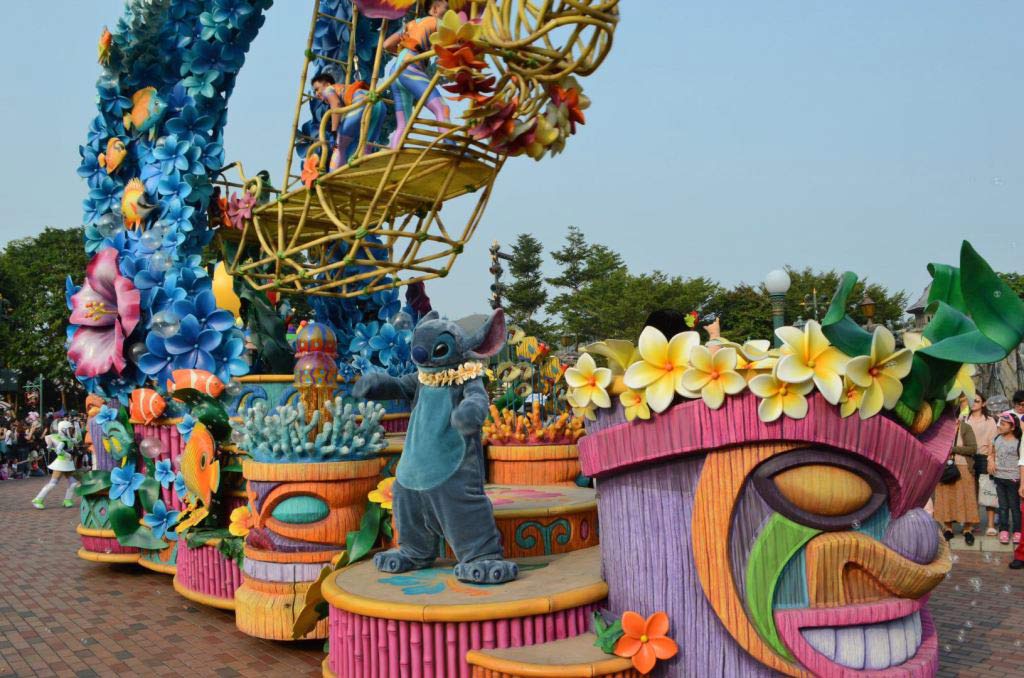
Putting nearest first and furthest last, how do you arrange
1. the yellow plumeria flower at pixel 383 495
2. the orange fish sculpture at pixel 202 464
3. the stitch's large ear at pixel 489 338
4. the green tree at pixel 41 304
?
1. the stitch's large ear at pixel 489 338
2. the yellow plumeria flower at pixel 383 495
3. the orange fish sculpture at pixel 202 464
4. the green tree at pixel 41 304

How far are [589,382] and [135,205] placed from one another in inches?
214

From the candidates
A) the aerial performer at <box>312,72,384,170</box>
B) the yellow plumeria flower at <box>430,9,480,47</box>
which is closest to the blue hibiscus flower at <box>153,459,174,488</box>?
the aerial performer at <box>312,72,384,170</box>

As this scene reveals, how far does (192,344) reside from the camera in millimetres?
6832

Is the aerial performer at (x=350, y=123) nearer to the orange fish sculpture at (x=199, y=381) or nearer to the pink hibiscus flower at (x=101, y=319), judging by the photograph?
the orange fish sculpture at (x=199, y=381)

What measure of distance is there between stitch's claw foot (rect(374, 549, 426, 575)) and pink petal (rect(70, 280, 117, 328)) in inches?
178

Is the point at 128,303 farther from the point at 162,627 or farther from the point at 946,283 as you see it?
the point at 946,283

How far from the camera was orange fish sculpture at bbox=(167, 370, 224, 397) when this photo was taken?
665 centimetres

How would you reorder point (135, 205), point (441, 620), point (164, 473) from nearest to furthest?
point (441, 620) < point (164, 473) < point (135, 205)

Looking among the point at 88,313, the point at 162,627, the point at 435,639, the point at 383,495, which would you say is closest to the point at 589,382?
the point at 435,639

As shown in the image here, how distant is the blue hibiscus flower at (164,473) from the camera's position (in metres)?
7.16

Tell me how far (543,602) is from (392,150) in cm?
303

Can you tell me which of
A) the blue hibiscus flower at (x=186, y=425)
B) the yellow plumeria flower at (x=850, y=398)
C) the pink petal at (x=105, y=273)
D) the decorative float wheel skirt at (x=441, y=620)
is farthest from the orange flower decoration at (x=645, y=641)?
the pink petal at (x=105, y=273)

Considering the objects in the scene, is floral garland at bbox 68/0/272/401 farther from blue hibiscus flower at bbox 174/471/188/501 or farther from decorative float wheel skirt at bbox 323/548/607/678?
decorative float wheel skirt at bbox 323/548/607/678

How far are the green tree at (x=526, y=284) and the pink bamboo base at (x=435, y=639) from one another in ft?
122
